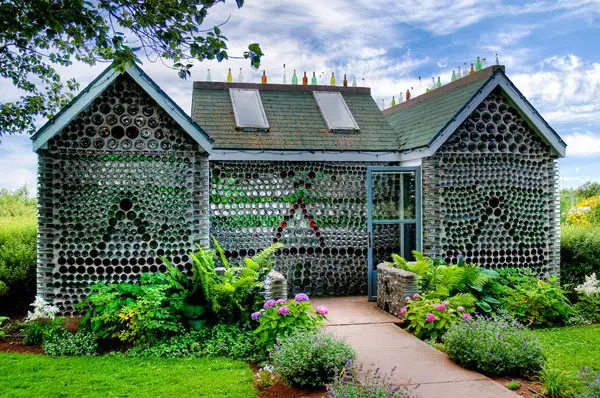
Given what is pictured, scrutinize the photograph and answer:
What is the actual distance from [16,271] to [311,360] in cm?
820

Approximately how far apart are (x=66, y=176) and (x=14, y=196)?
18360 millimetres

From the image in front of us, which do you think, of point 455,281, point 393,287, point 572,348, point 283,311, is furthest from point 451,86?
point 283,311

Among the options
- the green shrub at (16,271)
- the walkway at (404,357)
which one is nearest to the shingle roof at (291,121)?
the walkway at (404,357)

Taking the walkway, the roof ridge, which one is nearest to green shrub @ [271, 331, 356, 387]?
the walkway

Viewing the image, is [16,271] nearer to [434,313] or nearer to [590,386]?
[434,313]

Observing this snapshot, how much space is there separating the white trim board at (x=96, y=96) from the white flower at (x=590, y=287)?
28.6 ft

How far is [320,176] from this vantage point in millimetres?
13070

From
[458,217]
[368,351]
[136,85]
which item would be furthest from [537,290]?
[136,85]

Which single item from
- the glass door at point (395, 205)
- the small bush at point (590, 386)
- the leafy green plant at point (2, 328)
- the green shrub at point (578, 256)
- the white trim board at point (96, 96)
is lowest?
the leafy green plant at point (2, 328)

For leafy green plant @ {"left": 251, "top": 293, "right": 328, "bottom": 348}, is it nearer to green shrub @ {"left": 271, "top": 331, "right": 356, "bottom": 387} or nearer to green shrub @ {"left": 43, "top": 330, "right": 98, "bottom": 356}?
green shrub @ {"left": 271, "top": 331, "right": 356, "bottom": 387}

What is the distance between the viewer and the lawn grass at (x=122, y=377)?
7141 millimetres

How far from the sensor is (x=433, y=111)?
14.1 meters

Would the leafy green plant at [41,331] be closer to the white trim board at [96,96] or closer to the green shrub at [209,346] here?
the green shrub at [209,346]

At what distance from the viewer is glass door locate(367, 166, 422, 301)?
12391 millimetres
